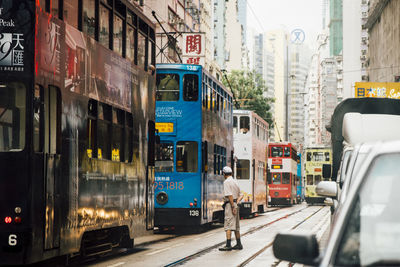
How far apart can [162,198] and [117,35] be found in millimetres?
8241

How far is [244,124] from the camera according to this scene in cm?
3122

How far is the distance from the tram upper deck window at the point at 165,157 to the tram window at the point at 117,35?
24.8ft

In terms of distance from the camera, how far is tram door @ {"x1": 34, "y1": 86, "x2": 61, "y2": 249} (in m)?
8.70

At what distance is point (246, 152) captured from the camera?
3073 centimetres

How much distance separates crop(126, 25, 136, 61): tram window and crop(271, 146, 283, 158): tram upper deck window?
36.3m

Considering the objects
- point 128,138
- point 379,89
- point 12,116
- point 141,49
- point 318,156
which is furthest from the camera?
point 318,156

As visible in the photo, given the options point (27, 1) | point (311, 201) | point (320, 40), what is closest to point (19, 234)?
point (27, 1)

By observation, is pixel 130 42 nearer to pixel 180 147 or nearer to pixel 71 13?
Answer: pixel 71 13

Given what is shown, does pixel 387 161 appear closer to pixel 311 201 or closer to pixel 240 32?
pixel 311 201

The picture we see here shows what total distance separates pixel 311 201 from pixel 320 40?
124 metres

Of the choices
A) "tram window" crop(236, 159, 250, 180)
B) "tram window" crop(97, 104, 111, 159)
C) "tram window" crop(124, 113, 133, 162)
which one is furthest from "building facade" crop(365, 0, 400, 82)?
"tram window" crop(97, 104, 111, 159)

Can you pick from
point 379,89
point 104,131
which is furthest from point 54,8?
point 379,89

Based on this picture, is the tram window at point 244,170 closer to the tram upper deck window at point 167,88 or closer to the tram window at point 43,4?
the tram upper deck window at point 167,88

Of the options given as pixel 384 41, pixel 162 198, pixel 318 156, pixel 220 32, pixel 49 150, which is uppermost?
pixel 220 32
